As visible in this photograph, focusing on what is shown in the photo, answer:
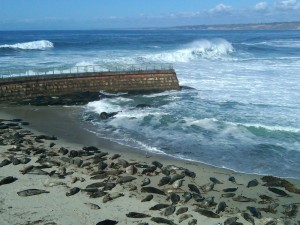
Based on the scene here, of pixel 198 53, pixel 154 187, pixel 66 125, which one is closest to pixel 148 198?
pixel 154 187

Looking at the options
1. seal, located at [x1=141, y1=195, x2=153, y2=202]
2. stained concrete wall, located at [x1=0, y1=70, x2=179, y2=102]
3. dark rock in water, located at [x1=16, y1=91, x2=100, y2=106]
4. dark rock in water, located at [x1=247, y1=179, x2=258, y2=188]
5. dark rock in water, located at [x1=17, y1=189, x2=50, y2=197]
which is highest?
stained concrete wall, located at [x1=0, y1=70, x2=179, y2=102]

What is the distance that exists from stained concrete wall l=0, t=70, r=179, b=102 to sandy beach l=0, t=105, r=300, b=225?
9.49m

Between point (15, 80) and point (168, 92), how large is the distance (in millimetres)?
10298

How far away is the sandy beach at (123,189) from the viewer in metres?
10.1

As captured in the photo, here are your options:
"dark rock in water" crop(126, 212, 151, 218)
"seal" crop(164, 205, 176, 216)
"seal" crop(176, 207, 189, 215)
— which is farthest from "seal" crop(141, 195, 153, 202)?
"seal" crop(176, 207, 189, 215)

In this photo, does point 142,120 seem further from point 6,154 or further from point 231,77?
point 231,77

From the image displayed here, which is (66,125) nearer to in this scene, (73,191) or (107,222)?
(73,191)

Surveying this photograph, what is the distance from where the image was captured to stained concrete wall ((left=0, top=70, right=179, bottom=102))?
25578 mm

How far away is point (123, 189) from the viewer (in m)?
11.9

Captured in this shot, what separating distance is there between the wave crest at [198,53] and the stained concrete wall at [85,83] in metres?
20.3

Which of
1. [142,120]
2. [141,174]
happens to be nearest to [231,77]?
[142,120]

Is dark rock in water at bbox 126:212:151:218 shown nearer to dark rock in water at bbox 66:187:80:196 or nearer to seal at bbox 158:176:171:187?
dark rock in water at bbox 66:187:80:196

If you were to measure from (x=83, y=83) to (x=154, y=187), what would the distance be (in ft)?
56.4

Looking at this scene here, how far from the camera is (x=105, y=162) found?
47.1ft
